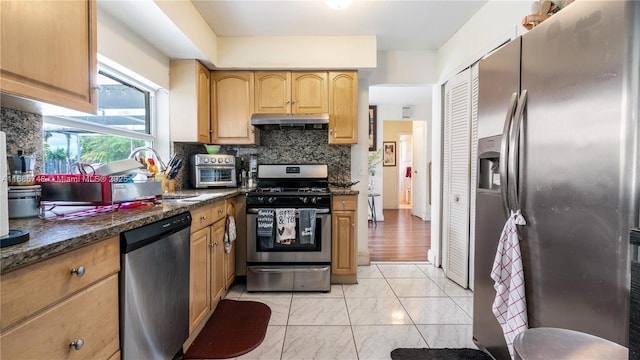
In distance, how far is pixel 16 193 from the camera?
3.92 feet

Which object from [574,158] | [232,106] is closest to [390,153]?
[232,106]

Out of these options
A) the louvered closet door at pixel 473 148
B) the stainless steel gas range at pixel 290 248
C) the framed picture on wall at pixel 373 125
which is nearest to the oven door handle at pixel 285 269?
the stainless steel gas range at pixel 290 248

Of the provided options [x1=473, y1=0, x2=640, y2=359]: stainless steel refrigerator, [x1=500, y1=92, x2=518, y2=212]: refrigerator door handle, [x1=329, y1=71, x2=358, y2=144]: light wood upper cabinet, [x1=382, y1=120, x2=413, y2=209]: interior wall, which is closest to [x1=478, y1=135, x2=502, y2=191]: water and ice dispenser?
[x1=473, y1=0, x2=640, y2=359]: stainless steel refrigerator

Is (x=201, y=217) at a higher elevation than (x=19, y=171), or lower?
lower

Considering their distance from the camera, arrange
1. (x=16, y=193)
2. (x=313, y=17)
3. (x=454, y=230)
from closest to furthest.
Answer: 1. (x=16, y=193)
2. (x=313, y=17)
3. (x=454, y=230)

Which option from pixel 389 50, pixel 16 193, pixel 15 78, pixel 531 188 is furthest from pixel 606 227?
pixel 389 50

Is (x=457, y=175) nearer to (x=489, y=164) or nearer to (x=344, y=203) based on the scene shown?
(x=344, y=203)

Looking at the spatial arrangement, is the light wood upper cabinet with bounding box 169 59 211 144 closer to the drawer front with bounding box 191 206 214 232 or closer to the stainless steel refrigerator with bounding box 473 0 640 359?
the drawer front with bounding box 191 206 214 232

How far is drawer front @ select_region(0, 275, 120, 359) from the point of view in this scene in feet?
2.54

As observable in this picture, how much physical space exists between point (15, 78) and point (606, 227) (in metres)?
2.06

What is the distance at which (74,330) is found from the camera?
0.95 metres

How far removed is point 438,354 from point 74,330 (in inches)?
71.9

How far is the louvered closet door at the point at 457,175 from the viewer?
2.76 meters

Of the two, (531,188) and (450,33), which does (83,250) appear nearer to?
(531,188)
